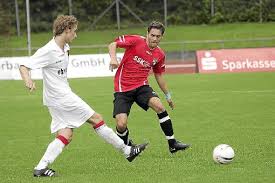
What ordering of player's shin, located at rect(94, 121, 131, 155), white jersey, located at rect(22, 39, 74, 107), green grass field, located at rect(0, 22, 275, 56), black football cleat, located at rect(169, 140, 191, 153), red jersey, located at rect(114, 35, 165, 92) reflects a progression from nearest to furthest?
white jersey, located at rect(22, 39, 74, 107)
player's shin, located at rect(94, 121, 131, 155)
black football cleat, located at rect(169, 140, 191, 153)
red jersey, located at rect(114, 35, 165, 92)
green grass field, located at rect(0, 22, 275, 56)

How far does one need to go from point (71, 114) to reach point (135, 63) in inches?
85.6

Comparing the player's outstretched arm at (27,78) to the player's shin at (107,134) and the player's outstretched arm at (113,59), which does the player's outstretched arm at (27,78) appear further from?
the player's outstretched arm at (113,59)

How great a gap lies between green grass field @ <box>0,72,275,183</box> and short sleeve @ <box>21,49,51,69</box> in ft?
4.61

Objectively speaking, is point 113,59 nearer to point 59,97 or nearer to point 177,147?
point 59,97

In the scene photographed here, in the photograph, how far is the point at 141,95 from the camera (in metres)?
10.4

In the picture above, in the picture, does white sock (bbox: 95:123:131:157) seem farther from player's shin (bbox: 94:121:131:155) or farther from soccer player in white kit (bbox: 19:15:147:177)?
soccer player in white kit (bbox: 19:15:147:177)

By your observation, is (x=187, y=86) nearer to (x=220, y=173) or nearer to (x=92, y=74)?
(x=92, y=74)

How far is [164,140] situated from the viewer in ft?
38.9

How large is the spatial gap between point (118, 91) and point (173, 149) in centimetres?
124

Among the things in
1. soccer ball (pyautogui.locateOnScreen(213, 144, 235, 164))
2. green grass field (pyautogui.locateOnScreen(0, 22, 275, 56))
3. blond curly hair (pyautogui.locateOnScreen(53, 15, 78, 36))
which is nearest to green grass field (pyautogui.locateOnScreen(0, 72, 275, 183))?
soccer ball (pyautogui.locateOnScreen(213, 144, 235, 164))

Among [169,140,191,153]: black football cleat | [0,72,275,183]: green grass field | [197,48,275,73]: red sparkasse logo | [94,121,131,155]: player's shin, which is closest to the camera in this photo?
[0,72,275,183]: green grass field

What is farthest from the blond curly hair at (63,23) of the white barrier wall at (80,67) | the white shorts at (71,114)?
the white barrier wall at (80,67)

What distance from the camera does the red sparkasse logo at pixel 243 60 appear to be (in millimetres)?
30031

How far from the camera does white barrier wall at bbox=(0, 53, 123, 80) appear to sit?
98.6 feet
